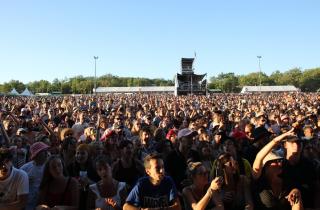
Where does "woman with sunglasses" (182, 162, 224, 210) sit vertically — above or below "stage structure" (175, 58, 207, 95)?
below

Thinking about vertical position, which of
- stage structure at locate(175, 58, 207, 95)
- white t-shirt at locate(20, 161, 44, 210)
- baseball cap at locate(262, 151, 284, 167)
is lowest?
white t-shirt at locate(20, 161, 44, 210)

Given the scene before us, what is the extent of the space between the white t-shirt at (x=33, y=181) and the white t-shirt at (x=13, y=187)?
13.5 inches

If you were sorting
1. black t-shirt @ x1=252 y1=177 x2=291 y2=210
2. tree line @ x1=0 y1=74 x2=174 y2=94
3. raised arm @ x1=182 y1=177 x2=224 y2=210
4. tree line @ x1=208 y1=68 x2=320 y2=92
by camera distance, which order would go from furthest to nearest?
tree line @ x1=0 y1=74 x2=174 y2=94, tree line @ x1=208 y1=68 x2=320 y2=92, black t-shirt @ x1=252 y1=177 x2=291 y2=210, raised arm @ x1=182 y1=177 x2=224 y2=210

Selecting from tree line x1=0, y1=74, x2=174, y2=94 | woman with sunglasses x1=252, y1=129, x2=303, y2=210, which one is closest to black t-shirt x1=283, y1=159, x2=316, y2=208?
woman with sunglasses x1=252, y1=129, x2=303, y2=210

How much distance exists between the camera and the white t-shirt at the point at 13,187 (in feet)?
14.2

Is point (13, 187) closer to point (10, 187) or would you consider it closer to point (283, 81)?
point (10, 187)

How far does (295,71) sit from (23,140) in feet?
467

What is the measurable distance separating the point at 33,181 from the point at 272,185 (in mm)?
3042

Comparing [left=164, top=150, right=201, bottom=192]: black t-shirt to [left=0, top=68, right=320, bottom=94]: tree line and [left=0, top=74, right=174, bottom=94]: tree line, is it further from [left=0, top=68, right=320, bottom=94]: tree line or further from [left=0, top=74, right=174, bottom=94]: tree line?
[left=0, top=74, right=174, bottom=94]: tree line

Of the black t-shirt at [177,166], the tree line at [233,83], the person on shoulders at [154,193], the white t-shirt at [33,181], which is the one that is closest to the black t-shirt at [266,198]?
the person on shoulders at [154,193]

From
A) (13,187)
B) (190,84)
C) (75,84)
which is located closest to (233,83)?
(75,84)

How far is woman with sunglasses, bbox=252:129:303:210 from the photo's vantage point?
4.18 meters

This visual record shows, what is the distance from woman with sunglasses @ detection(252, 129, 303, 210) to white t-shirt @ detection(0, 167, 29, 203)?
8.81 feet

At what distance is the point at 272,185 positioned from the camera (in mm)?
4324
